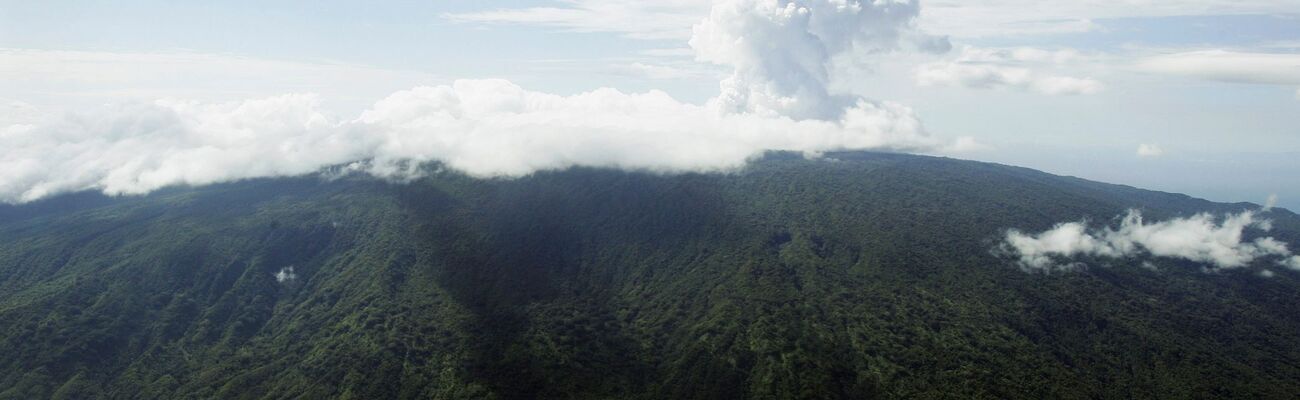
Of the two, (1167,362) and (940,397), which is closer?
(940,397)

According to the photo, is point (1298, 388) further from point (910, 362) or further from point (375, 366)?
point (375, 366)

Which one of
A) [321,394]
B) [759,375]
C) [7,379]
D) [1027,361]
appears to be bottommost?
[7,379]

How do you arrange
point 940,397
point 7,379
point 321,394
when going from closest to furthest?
point 940,397
point 321,394
point 7,379

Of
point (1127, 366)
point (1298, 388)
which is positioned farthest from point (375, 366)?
point (1298, 388)

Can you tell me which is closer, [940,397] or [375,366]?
[940,397]

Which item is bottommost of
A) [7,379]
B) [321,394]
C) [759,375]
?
[7,379]

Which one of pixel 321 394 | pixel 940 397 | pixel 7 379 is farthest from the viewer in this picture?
pixel 7 379

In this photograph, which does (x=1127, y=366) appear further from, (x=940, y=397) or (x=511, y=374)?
(x=511, y=374)

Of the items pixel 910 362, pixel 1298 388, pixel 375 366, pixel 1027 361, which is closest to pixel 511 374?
pixel 375 366

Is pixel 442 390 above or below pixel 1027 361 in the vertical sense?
below
